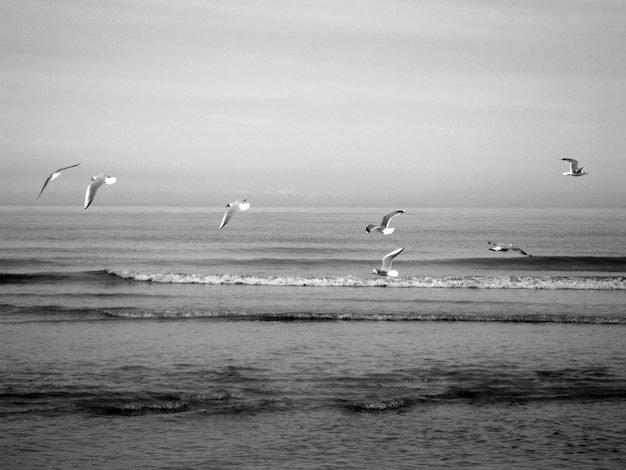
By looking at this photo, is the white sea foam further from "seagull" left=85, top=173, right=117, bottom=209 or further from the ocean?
"seagull" left=85, top=173, right=117, bottom=209

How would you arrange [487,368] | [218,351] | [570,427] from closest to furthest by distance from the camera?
1. [570,427]
2. [487,368]
3. [218,351]

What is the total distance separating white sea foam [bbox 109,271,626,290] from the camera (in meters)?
31.8

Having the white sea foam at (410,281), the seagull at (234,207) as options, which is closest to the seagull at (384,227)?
the seagull at (234,207)

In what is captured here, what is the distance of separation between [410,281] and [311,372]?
1855 cm

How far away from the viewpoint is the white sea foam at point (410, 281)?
3175cm

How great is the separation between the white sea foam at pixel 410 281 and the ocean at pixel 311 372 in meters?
0.14

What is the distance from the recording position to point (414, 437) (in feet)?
36.5

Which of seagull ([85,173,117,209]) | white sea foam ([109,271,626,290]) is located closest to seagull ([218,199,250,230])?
seagull ([85,173,117,209])

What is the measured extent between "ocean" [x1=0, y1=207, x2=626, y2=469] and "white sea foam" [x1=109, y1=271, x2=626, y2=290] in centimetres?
14

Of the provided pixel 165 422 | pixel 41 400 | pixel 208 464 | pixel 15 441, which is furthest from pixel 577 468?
pixel 41 400

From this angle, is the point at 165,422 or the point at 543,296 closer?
the point at 165,422

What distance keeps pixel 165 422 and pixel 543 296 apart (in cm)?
2060

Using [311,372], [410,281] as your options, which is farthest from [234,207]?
[410,281]

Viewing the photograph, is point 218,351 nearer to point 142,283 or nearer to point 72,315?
point 72,315
